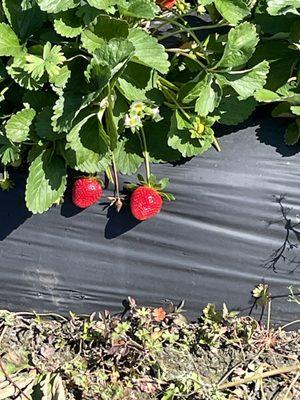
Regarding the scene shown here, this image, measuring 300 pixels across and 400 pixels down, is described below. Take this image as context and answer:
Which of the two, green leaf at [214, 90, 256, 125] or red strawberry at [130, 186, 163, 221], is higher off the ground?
green leaf at [214, 90, 256, 125]

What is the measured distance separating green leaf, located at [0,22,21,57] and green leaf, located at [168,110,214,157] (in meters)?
0.40

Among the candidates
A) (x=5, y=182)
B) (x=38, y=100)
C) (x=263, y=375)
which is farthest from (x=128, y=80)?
(x=263, y=375)

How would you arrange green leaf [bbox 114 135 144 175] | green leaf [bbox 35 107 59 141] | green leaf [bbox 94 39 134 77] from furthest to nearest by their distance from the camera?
green leaf [bbox 114 135 144 175] → green leaf [bbox 35 107 59 141] → green leaf [bbox 94 39 134 77]

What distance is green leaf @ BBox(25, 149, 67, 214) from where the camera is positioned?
172 cm

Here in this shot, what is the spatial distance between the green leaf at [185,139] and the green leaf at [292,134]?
0.70 ft

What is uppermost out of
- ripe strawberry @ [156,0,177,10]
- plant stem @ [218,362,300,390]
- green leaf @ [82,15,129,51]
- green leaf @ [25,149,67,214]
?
green leaf @ [82,15,129,51]

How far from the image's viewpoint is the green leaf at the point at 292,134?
1.80 metres

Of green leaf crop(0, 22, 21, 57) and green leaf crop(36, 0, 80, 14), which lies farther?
green leaf crop(0, 22, 21, 57)

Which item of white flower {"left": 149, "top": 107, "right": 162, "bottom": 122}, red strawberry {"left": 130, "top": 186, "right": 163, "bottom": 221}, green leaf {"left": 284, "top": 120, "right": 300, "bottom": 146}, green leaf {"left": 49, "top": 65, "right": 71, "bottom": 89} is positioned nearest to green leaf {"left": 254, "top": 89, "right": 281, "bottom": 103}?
green leaf {"left": 284, "top": 120, "right": 300, "bottom": 146}

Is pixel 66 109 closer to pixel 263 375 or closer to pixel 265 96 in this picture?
pixel 265 96

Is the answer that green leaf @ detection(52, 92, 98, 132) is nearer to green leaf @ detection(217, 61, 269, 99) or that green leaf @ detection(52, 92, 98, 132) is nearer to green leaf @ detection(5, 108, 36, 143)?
green leaf @ detection(5, 108, 36, 143)

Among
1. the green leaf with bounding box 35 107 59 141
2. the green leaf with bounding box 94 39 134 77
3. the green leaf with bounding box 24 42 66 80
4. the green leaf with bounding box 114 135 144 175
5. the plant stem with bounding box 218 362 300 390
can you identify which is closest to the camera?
the green leaf with bounding box 94 39 134 77

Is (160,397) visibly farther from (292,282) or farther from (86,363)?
(292,282)

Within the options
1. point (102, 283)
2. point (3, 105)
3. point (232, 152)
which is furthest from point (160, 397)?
point (3, 105)
